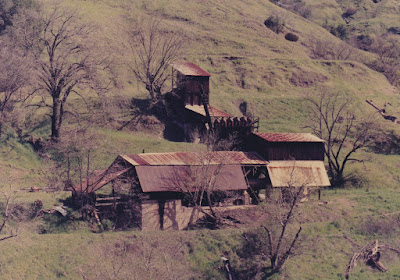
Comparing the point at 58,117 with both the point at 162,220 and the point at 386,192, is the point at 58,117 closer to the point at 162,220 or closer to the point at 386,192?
the point at 162,220

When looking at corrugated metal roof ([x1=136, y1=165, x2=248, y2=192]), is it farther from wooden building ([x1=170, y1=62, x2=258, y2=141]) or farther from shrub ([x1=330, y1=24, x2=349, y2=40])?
shrub ([x1=330, y1=24, x2=349, y2=40])

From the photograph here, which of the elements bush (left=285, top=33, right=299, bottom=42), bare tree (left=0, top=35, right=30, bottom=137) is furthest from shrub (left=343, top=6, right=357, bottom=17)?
bare tree (left=0, top=35, right=30, bottom=137)

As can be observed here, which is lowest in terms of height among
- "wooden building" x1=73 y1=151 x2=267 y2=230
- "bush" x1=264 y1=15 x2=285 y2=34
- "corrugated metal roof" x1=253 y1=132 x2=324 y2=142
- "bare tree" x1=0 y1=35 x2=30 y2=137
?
"wooden building" x1=73 y1=151 x2=267 y2=230

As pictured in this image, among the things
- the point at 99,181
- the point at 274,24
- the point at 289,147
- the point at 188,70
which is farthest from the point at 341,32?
the point at 99,181

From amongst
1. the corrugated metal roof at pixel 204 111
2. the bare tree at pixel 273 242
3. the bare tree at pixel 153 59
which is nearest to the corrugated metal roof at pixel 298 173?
the bare tree at pixel 273 242

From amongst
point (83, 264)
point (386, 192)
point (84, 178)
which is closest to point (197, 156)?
point (84, 178)

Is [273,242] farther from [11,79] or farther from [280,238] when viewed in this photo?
[11,79]

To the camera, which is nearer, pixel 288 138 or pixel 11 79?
pixel 288 138
